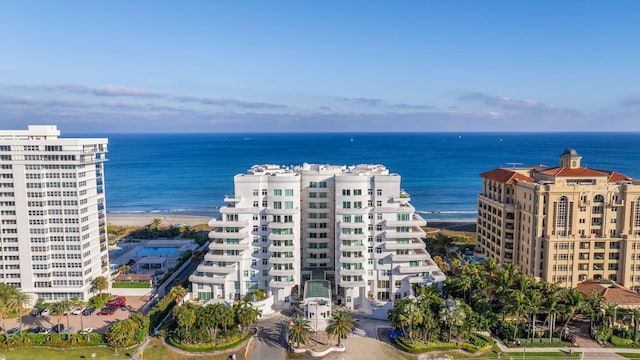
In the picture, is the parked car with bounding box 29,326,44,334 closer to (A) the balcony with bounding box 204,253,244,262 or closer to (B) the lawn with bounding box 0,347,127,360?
(B) the lawn with bounding box 0,347,127,360

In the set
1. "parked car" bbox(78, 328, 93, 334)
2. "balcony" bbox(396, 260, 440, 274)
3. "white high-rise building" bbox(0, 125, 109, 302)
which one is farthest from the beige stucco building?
"white high-rise building" bbox(0, 125, 109, 302)

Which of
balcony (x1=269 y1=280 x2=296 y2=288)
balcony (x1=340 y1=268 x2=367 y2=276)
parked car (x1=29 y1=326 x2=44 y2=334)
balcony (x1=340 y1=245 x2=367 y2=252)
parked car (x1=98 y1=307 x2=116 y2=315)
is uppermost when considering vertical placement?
balcony (x1=340 y1=245 x2=367 y2=252)

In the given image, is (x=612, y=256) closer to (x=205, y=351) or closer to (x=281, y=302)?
(x=281, y=302)

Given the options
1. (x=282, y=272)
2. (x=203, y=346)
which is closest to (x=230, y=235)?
(x=282, y=272)

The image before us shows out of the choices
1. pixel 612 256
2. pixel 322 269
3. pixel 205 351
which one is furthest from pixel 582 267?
pixel 205 351

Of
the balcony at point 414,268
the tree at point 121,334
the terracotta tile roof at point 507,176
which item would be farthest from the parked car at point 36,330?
the terracotta tile roof at point 507,176

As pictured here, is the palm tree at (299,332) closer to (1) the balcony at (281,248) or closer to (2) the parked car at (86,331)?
(1) the balcony at (281,248)

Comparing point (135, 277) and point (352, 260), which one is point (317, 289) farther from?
point (135, 277)
